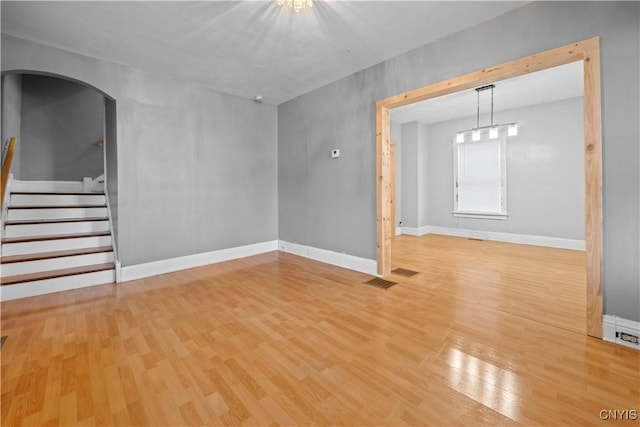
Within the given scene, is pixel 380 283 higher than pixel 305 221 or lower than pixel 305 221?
lower

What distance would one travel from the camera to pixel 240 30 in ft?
9.18

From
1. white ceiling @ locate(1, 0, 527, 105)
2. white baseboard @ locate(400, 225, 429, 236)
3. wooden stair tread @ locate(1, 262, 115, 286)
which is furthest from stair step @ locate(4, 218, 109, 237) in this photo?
white baseboard @ locate(400, 225, 429, 236)

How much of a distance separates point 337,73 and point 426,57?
50.5 inches

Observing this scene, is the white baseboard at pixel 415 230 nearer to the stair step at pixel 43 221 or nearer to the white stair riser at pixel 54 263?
the white stair riser at pixel 54 263

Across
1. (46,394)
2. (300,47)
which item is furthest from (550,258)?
(46,394)

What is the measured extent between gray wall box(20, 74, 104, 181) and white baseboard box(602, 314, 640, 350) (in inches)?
322

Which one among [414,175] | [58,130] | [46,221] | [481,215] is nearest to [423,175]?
[414,175]

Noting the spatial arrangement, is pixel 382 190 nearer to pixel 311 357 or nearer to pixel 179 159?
pixel 311 357

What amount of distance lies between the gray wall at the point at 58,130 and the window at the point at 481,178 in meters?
8.26

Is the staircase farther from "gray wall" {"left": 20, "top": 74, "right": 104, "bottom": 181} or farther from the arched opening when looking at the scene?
"gray wall" {"left": 20, "top": 74, "right": 104, "bottom": 181}

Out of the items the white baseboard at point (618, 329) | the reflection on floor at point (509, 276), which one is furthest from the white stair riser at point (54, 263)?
the white baseboard at point (618, 329)

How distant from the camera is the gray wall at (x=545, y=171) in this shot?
16.9ft

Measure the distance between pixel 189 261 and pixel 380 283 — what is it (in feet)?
9.66

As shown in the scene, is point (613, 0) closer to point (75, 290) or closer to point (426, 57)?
A: point (426, 57)
